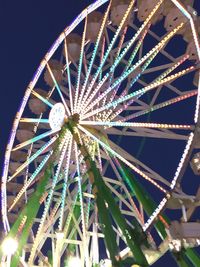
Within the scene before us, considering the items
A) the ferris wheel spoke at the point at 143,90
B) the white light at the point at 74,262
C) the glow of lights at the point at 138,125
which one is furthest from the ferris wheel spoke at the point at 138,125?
the white light at the point at 74,262

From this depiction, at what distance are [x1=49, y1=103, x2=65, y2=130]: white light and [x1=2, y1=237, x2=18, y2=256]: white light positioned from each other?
9.98 feet

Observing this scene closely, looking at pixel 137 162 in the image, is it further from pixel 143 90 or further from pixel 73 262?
pixel 73 262

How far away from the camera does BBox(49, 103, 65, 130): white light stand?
13.8 metres

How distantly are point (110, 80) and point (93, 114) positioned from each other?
4.68 feet

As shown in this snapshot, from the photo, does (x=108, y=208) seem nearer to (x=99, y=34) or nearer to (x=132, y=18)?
(x=99, y=34)

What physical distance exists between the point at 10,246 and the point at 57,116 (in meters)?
3.44

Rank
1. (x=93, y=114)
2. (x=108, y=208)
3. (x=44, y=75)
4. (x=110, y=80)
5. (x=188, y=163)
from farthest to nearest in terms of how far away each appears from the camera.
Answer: (x=44, y=75)
(x=110, y=80)
(x=93, y=114)
(x=108, y=208)
(x=188, y=163)

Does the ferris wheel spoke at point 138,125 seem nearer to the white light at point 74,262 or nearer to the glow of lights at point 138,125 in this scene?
the glow of lights at point 138,125

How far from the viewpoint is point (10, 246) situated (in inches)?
549

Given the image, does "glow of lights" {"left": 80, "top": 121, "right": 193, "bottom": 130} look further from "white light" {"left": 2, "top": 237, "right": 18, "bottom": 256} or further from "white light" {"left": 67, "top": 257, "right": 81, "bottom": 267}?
"white light" {"left": 67, "top": 257, "right": 81, "bottom": 267}

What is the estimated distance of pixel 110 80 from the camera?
14406 millimetres

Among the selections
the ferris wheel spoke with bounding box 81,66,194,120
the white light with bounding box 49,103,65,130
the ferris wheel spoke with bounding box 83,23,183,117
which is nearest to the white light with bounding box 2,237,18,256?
the white light with bounding box 49,103,65,130

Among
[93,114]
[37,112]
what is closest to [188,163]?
[93,114]

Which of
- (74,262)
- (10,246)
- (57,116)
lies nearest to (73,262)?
(74,262)
